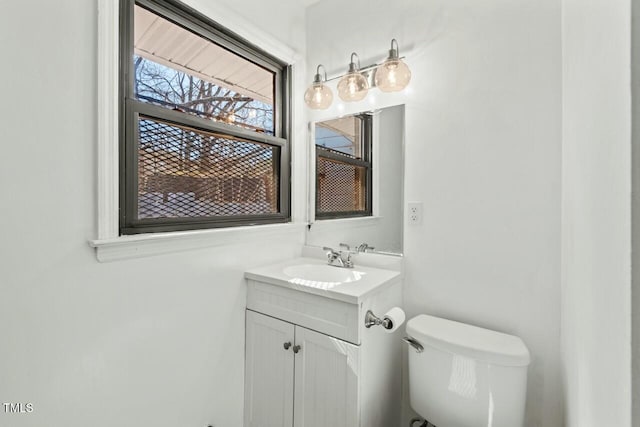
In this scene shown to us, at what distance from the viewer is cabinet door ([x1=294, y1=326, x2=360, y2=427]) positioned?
1.20 metres

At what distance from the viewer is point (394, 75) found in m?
1.49

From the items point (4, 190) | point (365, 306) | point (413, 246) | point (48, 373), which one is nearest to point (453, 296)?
point (413, 246)

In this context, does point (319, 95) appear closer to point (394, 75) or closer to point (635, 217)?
point (394, 75)

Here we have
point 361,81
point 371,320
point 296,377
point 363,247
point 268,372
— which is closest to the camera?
point 371,320

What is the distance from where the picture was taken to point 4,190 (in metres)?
0.89

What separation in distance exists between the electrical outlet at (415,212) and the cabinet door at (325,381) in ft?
2.25

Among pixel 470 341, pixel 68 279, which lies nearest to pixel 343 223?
pixel 470 341

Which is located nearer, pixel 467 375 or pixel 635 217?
pixel 635 217

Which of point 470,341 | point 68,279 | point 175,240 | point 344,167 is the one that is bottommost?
point 470,341

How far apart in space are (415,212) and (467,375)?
2.42ft

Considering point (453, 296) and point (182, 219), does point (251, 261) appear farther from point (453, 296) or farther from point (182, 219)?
point (453, 296)

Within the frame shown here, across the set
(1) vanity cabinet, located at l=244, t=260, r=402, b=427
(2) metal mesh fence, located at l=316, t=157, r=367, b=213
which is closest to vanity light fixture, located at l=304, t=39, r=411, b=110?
(2) metal mesh fence, located at l=316, t=157, r=367, b=213

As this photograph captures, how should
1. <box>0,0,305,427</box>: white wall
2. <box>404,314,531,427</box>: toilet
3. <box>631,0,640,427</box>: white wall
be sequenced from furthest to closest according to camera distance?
<box>404,314,531,427</box>: toilet, <box>0,0,305,427</box>: white wall, <box>631,0,640,427</box>: white wall

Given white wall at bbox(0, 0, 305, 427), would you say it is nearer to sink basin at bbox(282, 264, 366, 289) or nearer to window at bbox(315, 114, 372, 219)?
sink basin at bbox(282, 264, 366, 289)
